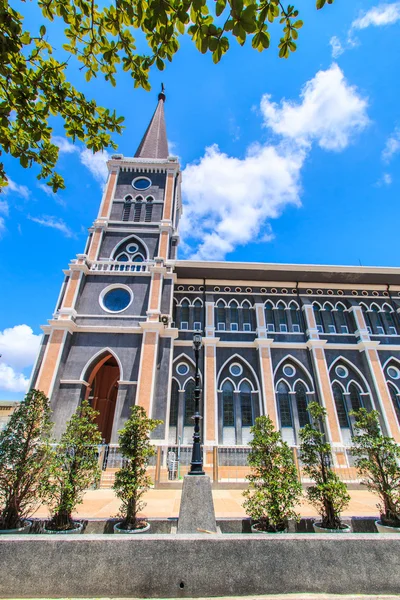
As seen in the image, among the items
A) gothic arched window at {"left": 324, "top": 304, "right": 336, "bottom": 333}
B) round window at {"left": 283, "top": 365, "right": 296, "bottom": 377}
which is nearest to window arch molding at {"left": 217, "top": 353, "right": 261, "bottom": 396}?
round window at {"left": 283, "top": 365, "right": 296, "bottom": 377}

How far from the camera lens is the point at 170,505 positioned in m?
7.57

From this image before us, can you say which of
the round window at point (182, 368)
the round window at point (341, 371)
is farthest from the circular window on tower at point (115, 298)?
the round window at point (341, 371)

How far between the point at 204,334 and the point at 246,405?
4.82 meters

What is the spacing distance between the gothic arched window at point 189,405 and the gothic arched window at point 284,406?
5106 millimetres

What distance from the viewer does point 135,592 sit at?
3.20m

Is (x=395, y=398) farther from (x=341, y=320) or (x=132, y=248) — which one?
(x=132, y=248)

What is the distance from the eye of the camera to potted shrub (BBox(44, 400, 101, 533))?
4730mm

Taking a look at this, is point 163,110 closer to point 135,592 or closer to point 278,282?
point 278,282

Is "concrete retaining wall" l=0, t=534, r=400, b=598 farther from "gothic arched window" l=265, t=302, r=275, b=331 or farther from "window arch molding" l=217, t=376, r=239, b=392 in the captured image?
"gothic arched window" l=265, t=302, r=275, b=331

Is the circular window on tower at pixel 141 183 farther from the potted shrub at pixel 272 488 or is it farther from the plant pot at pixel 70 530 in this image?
the plant pot at pixel 70 530

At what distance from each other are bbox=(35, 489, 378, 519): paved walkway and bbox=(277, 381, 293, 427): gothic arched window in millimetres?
6221

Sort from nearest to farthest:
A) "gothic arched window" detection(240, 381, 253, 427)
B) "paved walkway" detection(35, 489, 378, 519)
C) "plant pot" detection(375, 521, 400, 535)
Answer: "plant pot" detection(375, 521, 400, 535) → "paved walkway" detection(35, 489, 378, 519) → "gothic arched window" detection(240, 381, 253, 427)

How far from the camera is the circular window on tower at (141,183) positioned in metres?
21.9

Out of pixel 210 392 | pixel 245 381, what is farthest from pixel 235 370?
pixel 210 392
